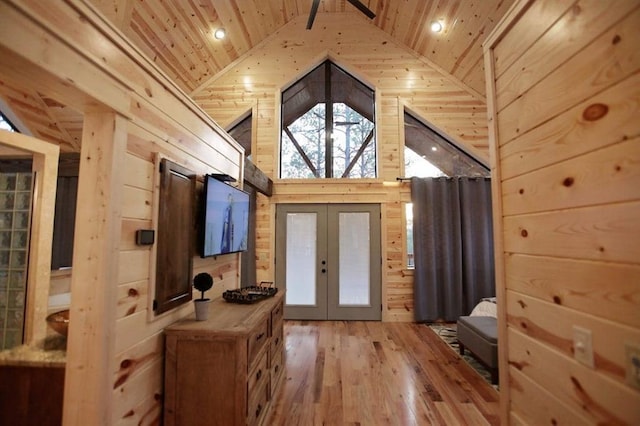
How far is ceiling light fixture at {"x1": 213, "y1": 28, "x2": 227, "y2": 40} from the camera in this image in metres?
4.37

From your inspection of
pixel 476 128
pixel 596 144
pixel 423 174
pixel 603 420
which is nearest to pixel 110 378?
pixel 603 420

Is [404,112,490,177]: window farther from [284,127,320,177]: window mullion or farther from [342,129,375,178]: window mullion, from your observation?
[284,127,320,177]: window mullion

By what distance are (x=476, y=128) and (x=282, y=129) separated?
10.8 ft

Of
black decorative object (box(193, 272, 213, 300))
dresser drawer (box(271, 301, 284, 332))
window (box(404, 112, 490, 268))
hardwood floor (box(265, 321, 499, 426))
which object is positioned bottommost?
hardwood floor (box(265, 321, 499, 426))

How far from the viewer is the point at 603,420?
792 millimetres

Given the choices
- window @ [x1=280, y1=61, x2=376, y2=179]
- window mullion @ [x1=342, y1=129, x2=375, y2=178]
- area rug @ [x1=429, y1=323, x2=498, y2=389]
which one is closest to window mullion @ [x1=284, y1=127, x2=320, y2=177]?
window @ [x1=280, y1=61, x2=376, y2=179]

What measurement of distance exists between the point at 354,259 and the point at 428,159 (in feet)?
7.00

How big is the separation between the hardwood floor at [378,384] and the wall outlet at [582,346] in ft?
5.74

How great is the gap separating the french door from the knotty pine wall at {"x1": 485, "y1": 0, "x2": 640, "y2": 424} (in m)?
3.69

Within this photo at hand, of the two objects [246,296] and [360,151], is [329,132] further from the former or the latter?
[246,296]

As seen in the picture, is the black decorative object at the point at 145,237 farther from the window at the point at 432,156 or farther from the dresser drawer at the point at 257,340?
the window at the point at 432,156

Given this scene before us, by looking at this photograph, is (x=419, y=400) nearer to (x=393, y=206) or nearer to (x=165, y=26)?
(x=393, y=206)

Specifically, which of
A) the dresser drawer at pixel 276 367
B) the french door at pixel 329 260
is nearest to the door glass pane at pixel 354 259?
the french door at pixel 329 260

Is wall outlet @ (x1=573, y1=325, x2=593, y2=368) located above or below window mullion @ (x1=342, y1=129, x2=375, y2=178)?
below
